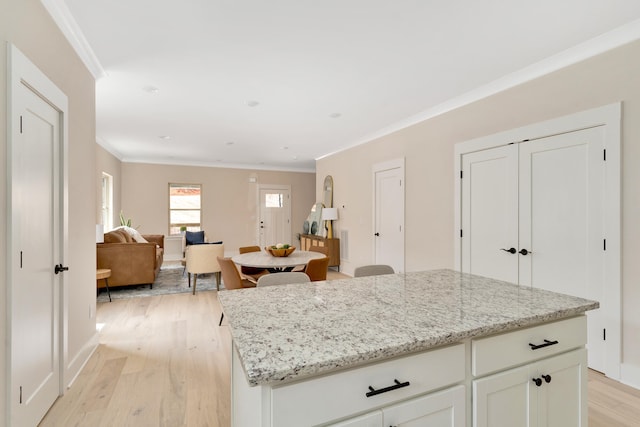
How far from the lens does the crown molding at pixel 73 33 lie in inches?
77.2

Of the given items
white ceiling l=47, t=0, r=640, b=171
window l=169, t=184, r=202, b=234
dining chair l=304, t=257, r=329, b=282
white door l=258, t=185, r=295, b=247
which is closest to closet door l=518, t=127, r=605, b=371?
white ceiling l=47, t=0, r=640, b=171

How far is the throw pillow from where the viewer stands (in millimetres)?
7461

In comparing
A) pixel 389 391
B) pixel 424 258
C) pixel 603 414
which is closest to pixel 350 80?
pixel 424 258

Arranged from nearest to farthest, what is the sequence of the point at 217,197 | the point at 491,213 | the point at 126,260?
1. the point at 491,213
2. the point at 126,260
3. the point at 217,197

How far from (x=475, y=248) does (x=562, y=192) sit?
102 centimetres

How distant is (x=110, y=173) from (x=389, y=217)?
18.9ft

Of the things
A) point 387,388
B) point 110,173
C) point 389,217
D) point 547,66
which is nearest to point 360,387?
point 387,388

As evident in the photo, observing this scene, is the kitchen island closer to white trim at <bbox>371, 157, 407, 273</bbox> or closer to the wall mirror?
white trim at <bbox>371, 157, 407, 273</bbox>

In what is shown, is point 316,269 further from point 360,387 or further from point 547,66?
point 547,66

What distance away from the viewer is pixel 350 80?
3.15m

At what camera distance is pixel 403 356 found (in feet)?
3.30

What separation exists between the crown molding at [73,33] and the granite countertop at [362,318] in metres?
2.12

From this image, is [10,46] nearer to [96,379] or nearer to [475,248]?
[96,379]

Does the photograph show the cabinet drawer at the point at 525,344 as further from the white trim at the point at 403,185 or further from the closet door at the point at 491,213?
the white trim at the point at 403,185
